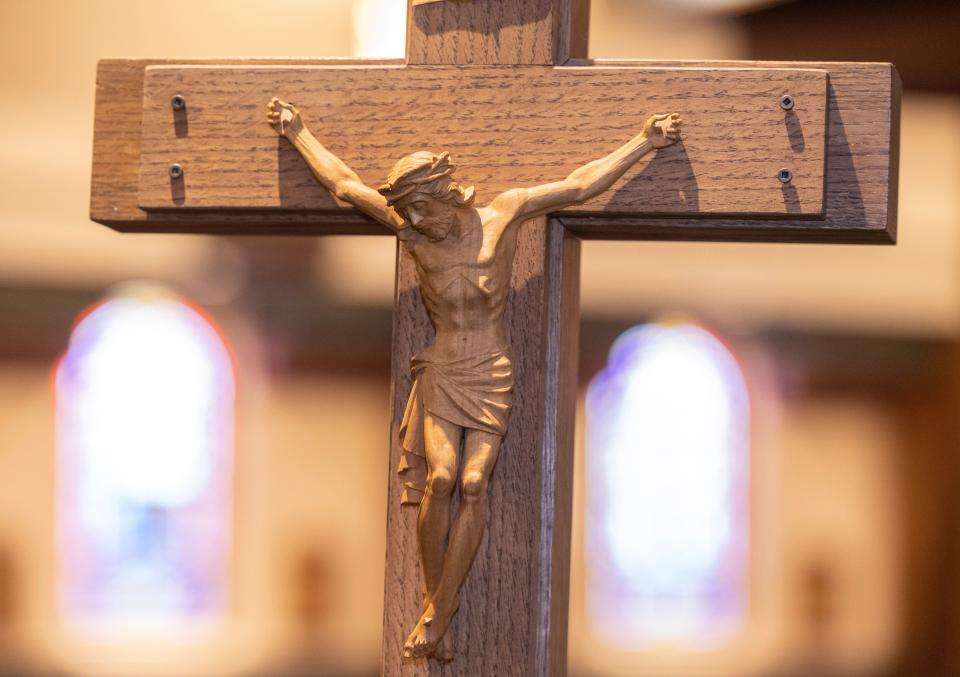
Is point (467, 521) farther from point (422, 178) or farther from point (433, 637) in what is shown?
point (422, 178)

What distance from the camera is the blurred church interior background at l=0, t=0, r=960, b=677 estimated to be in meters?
3.39

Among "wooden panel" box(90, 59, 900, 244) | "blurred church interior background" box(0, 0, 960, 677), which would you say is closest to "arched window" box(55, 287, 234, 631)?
"blurred church interior background" box(0, 0, 960, 677)

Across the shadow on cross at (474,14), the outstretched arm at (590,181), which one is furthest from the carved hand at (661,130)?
the shadow on cross at (474,14)

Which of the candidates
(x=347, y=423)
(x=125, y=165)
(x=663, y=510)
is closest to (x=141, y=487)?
(x=347, y=423)

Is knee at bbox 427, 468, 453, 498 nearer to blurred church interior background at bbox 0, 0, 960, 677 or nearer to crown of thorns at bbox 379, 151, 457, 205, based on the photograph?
crown of thorns at bbox 379, 151, 457, 205

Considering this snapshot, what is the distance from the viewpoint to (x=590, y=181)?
99cm

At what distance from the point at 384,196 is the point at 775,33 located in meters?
2.39

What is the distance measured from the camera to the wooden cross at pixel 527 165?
3.26 ft

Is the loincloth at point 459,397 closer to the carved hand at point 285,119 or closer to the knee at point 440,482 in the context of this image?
the knee at point 440,482

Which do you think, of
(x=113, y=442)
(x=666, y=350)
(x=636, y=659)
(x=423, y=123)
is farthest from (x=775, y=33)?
(x=423, y=123)

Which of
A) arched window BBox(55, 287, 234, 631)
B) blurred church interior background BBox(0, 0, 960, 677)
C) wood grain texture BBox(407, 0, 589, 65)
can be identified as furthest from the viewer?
arched window BBox(55, 287, 234, 631)

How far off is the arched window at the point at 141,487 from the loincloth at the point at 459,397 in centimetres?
261

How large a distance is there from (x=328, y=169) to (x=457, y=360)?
0.16 meters

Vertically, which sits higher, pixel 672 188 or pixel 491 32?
pixel 491 32
